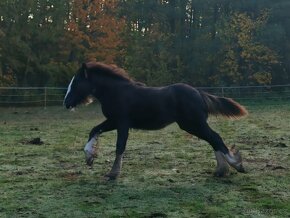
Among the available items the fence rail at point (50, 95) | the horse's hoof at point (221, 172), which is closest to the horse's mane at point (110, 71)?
the horse's hoof at point (221, 172)

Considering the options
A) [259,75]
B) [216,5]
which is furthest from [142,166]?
[216,5]

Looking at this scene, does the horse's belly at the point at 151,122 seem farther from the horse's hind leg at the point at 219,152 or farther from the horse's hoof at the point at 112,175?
the horse's hoof at the point at 112,175

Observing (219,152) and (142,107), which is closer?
(219,152)

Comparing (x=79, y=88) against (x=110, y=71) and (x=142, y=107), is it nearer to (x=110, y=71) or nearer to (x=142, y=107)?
(x=110, y=71)

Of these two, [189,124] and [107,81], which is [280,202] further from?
[107,81]

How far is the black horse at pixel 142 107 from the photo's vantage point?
6238 mm

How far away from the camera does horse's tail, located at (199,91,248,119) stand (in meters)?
6.50

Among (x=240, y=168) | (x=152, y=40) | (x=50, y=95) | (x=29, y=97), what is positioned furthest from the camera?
(x=152, y=40)

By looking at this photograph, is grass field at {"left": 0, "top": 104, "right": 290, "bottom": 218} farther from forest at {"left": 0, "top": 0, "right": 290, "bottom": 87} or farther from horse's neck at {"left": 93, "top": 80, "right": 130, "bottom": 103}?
forest at {"left": 0, "top": 0, "right": 290, "bottom": 87}

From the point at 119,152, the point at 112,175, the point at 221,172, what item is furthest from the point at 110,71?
the point at 221,172

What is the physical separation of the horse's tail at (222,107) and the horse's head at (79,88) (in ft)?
5.25

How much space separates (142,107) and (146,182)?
42.7 inches

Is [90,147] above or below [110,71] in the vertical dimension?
below

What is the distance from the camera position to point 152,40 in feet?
100
